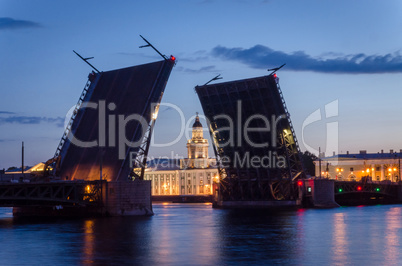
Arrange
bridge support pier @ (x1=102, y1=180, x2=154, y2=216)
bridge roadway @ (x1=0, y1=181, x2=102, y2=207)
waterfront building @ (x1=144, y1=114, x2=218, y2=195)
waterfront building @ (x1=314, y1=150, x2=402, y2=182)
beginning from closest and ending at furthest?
bridge roadway @ (x1=0, y1=181, x2=102, y2=207) → bridge support pier @ (x1=102, y1=180, x2=154, y2=216) → waterfront building @ (x1=314, y1=150, x2=402, y2=182) → waterfront building @ (x1=144, y1=114, x2=218, y2=195)

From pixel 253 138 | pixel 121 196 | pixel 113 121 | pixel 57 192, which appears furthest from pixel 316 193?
pixel 57 192

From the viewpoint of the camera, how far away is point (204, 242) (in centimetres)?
3875

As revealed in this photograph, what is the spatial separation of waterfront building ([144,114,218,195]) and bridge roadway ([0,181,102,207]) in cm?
9842

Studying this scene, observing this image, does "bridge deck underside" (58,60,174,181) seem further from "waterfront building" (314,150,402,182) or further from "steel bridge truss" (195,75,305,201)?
"waterfront building" (314,150,402,182)

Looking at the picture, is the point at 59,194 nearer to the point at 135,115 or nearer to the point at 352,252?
the point at 135,115

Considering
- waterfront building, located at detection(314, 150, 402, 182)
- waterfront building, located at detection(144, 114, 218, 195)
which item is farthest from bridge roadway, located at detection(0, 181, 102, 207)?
waterfront building, located at detection(144, 114, 218, 195)

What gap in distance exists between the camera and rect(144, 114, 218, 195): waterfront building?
526 feet

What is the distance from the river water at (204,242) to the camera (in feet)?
102

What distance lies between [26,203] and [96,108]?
8922mm

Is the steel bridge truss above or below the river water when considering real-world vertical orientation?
above

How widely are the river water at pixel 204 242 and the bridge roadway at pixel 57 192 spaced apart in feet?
6.73

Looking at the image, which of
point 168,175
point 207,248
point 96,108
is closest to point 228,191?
point 96,108

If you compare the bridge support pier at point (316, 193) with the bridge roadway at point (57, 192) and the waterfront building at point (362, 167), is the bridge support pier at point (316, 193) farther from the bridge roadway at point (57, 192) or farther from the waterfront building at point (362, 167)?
the waterfront building at point (362, 167)

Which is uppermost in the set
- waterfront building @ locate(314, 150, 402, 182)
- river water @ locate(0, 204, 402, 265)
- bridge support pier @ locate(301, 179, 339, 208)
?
waterfront building @ locate(314, 150, 402, 182)
